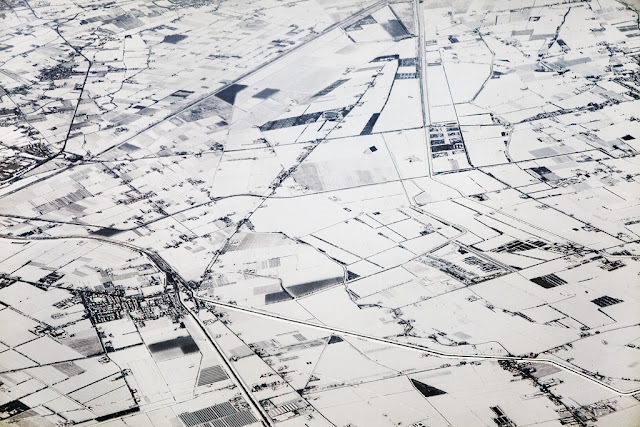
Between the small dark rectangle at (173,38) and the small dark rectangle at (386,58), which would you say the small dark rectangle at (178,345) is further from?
the small dark rectangle at (173,38)

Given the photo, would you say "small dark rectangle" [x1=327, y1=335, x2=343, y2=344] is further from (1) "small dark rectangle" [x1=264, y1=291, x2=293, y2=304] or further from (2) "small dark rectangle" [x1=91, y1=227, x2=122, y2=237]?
(2) "small dark rectangle" [x1=91, y1=227, x2=122, y2=237]

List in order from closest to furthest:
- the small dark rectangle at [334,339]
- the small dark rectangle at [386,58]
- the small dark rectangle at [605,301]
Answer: the small dark rectangle at [334,339] < the small dark rectangle at [605,301] < the small dark rectangle at [386,58]

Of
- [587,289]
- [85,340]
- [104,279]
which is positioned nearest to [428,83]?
[587,289]

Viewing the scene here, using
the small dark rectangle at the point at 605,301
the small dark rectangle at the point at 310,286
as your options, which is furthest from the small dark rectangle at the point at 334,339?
the small dark rectangle at the point at 605,301

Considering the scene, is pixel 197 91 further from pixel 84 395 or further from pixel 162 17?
pixel 84 395

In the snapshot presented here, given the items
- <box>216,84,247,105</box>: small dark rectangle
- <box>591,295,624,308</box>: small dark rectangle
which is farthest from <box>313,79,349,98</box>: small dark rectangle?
<box>591,295,624,308</box>: small dark rectangle
